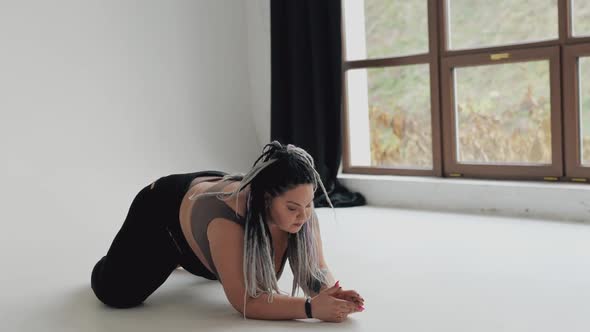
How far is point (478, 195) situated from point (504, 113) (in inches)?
21.3

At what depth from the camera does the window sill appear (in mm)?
4125

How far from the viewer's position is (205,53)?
5.59 meters

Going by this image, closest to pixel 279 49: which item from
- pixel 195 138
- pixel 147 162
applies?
pixel 195 138

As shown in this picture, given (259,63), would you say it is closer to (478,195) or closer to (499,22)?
(499,22)

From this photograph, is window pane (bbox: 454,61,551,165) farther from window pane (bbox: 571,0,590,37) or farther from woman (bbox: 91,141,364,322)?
woman (bbox: 91,141,364,322)

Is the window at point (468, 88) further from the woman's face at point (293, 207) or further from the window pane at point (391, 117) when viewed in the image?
the woman's face at point (293, 207)

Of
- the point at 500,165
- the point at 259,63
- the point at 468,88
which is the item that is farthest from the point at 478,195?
the point at 259,63

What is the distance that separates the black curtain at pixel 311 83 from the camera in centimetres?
514

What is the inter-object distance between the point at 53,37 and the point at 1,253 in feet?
4.96

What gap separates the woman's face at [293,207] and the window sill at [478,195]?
7.65 ft

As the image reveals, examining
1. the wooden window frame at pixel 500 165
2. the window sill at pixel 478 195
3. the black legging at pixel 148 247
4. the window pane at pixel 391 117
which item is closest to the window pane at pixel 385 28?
the window pane at pixel 391 117

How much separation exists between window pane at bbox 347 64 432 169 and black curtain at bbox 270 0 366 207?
0.19 meters

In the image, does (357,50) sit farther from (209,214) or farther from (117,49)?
(209,214)

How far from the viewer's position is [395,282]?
300 centimetres
